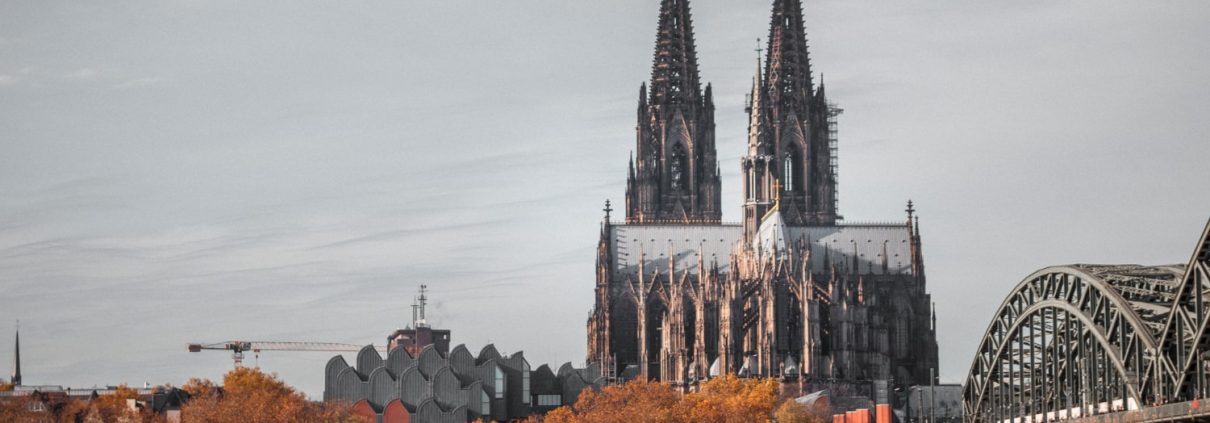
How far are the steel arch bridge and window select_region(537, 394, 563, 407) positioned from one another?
7141cm

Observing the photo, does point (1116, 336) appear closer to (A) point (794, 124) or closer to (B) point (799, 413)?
(B) point (799, 413)

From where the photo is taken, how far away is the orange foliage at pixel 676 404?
5394 inches

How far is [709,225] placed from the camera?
197750 mm

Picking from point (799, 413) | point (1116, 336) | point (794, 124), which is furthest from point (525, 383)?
point (1116, 336)

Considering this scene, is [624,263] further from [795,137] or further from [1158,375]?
[1158,375]

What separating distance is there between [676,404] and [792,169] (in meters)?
59.2

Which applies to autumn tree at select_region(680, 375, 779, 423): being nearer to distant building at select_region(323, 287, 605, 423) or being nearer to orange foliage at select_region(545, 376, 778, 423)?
orange foliage at select_region(545, 376, 778, 423)

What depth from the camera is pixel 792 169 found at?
19925 centimetres

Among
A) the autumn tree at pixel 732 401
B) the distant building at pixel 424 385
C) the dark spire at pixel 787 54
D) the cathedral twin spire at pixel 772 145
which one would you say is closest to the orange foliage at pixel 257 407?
the distant building at pixel 424 385

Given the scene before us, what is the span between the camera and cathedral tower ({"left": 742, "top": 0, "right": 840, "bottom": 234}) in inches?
7751

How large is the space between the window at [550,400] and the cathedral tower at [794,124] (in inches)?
1263

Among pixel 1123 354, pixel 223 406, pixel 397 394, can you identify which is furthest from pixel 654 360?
pixel 1123 354

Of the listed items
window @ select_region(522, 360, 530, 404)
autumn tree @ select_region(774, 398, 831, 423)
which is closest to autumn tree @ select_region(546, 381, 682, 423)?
autumn tree @ select_region(774, 398, 831, 423)

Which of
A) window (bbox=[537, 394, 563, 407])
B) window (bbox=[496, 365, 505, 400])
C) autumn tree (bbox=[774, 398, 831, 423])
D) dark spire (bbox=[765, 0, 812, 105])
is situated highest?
dark spire (bbox=[765, 0, 812, 105])
